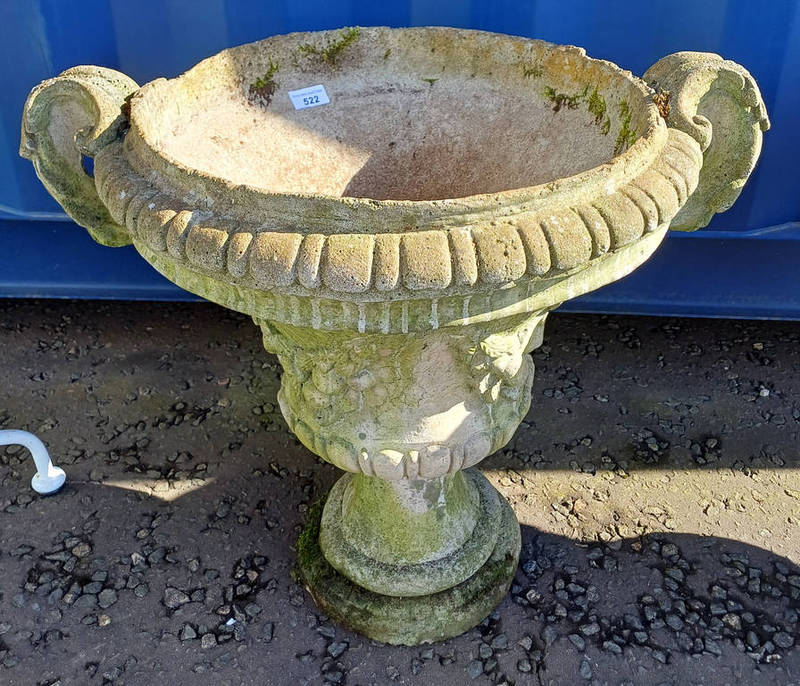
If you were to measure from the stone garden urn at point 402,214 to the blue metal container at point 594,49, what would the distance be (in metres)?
0.42

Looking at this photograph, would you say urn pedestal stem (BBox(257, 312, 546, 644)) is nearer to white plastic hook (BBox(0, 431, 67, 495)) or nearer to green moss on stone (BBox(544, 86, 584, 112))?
green moss on stone (BBox(544, 86, 584, 112))

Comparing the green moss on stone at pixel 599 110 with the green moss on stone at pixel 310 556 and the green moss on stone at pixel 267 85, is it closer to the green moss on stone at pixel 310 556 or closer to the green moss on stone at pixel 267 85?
the green moss on stone at pixel 267 85

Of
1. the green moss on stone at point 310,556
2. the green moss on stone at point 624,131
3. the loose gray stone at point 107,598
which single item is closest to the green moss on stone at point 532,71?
the green moss on stone at point 624,131

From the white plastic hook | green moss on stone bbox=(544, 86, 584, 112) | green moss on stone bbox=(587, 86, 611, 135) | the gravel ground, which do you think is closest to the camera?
green moss on stone bbox=(587, 86, 611, 135)

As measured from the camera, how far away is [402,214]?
1.25 meters

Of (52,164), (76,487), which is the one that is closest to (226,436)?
(76,487)

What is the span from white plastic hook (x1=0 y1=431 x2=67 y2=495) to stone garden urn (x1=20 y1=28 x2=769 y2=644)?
834 millimetres

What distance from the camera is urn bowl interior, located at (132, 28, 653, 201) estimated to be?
194 cm

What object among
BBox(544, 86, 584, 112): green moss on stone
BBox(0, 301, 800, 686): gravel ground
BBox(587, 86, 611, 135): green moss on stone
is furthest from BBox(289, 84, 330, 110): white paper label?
BBox(0, 301, 800, 686): gravel ground

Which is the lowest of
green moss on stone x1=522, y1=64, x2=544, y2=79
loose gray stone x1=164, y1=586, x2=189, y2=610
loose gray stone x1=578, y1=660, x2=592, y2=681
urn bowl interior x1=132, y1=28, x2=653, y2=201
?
loose gray stone x1=164, y1=586, x2=189, y2=610

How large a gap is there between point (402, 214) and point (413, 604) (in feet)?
4.04

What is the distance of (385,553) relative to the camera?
2104 mm

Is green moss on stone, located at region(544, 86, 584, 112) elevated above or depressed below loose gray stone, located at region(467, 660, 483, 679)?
above

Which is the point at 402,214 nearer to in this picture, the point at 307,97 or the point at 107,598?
the point at 307,97
